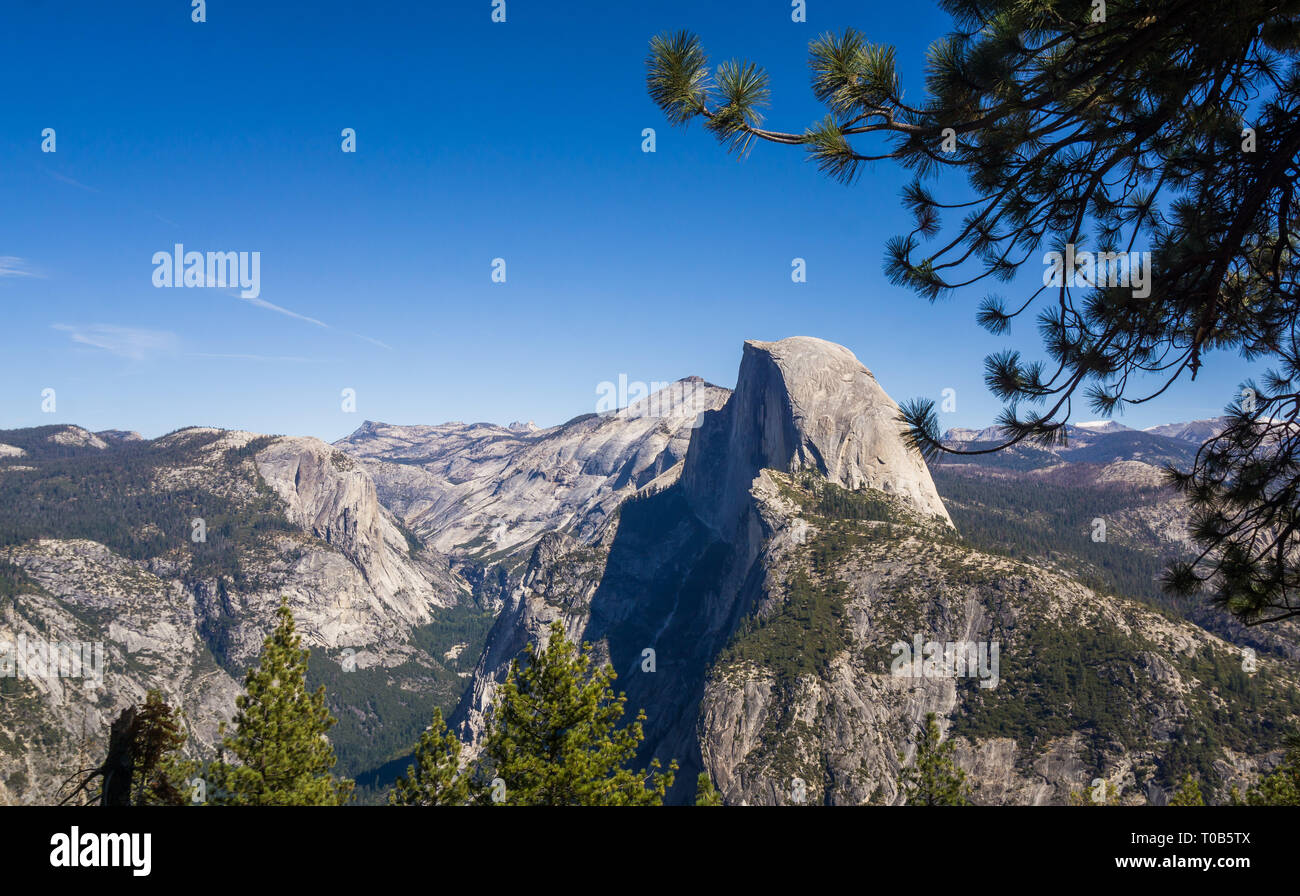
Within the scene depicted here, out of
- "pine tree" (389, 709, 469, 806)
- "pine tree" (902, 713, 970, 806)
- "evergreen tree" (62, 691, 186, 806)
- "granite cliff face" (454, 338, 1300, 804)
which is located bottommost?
"granite cliff face" (454, 338, 1300, 804)

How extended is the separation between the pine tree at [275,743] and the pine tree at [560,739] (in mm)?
5950

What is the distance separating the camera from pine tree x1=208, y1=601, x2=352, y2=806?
65.2ft

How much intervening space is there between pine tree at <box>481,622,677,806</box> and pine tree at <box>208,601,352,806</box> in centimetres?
595

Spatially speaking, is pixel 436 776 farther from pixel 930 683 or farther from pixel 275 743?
pixel 930 683

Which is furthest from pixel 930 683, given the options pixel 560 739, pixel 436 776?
pixel 436 776

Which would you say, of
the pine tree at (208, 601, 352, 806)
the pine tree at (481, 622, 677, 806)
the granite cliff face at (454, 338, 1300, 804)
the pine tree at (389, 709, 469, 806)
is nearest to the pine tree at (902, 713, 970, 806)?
the pine tree at (481, 622, 677, 806)

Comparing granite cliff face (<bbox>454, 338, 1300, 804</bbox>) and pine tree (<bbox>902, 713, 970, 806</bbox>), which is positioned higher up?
pine tree (<bbox>902, 713, 970, 806</bbox>)

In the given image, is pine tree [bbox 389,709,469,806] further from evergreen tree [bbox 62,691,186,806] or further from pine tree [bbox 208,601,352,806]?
evergreen tree [bbox 62,691,186,806]

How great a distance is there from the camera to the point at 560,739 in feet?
62.7
